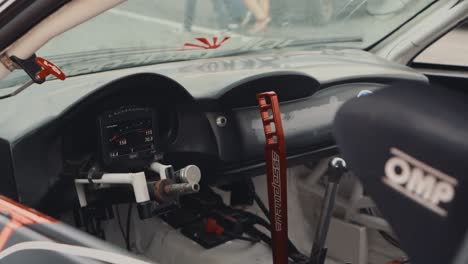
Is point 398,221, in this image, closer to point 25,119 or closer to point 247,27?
point 25,119

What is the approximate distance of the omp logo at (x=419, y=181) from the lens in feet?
1.82

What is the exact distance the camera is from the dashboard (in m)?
1.39

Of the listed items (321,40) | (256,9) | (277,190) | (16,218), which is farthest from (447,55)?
(16,218)

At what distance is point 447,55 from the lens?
295 centimetres

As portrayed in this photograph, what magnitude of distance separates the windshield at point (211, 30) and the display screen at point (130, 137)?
1.24ft

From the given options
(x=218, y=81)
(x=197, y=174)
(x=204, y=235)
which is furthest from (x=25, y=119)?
(x=204, y=235)

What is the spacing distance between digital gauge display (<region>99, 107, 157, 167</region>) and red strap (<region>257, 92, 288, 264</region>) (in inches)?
12.5

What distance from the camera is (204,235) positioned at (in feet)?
6.31

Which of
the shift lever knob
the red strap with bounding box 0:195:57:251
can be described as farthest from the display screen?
the red strap with bounding box 0:195:57:251

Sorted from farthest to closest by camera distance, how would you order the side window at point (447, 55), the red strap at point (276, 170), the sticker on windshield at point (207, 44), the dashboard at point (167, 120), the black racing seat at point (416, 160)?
the side window at point (447, 55) < the sticker on windshield at point (207, 44) < the red strap at point (276, 170) < the dashboard at point (167, 120) < the black racing seat at point (416, 160)

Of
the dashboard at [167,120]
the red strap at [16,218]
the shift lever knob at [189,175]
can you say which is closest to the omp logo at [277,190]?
the dashboard at [167,120]

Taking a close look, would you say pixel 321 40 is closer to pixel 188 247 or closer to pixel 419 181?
pixel 188 247

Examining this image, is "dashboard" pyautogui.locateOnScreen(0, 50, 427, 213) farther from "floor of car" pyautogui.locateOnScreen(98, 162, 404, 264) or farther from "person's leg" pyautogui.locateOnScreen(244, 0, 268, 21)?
"person's leg" pyautogui.locateOnScreen(244, 0, 268, 21)

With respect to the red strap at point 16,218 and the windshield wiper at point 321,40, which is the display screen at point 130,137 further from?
the windshield wiper at point 321,40
